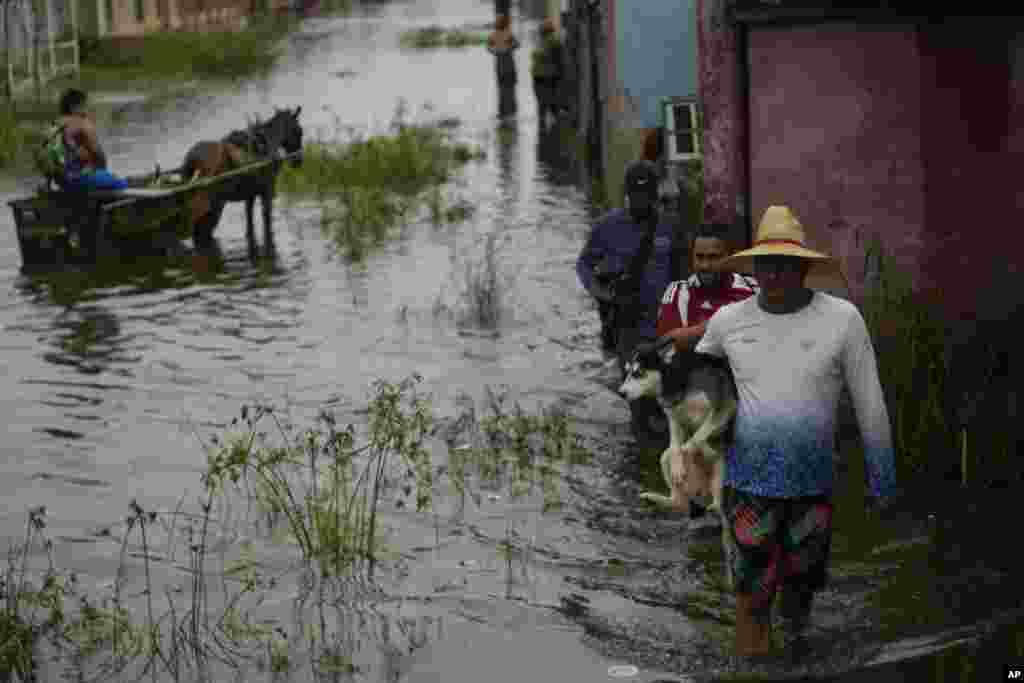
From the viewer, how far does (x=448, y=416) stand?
36.9ft

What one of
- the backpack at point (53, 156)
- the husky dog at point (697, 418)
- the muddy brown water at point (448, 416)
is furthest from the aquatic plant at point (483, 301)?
the husky dog at point (697, 418)

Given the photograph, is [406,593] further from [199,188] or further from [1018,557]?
[199,188]

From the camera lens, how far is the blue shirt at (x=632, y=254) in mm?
9609

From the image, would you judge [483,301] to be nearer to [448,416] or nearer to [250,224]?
[448,416]

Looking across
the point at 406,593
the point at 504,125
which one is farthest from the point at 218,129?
the point at 406,593

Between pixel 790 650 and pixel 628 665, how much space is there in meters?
0.60

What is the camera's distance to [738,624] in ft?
22.4

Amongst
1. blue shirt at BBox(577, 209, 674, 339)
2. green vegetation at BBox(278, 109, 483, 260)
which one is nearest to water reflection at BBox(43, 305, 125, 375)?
green vegetation at BBox(278, 109, 483, 260)

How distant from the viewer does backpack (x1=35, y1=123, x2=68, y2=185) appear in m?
16.6

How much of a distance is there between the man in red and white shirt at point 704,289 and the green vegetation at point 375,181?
30.2 feet

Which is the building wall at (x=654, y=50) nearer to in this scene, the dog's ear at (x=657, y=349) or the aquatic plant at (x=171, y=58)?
the dog's ear at (x=657, y=349)

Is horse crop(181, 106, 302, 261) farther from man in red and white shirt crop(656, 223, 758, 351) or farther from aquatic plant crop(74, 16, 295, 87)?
aquatic plant crop(74, 16, 295, 87)

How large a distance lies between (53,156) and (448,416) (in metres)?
6.82

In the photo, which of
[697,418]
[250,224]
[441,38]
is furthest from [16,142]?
[441,38]
